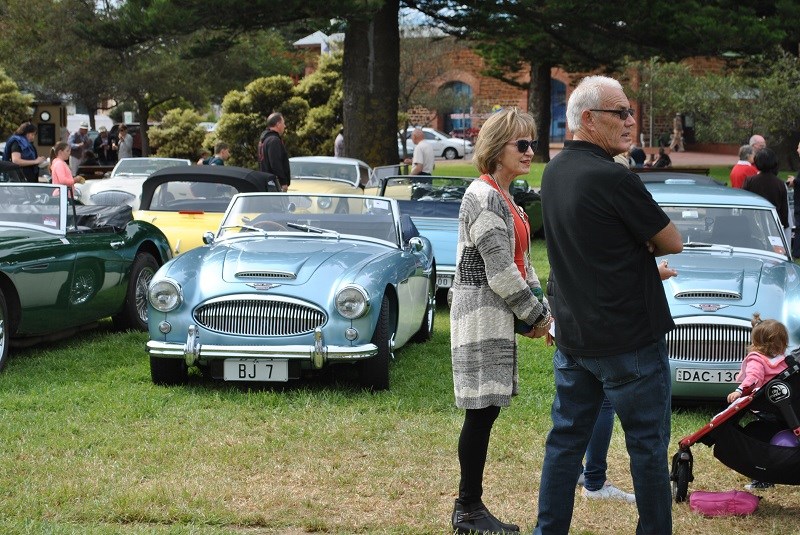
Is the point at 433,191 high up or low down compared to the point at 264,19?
down

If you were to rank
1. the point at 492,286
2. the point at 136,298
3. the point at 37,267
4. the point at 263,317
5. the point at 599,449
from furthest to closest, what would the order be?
the point at 136,298 < the point at 37,267 < the point at 263,317 < the point at 599,449 < the point at 492,286

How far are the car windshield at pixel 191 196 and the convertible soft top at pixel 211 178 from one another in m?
0.08

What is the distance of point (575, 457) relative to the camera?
14.8 feet

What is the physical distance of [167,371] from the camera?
825cm

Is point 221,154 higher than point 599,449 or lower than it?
higher

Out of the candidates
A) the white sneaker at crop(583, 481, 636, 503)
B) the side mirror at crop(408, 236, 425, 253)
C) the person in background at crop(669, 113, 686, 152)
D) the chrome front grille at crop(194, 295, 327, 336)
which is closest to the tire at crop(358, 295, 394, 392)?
the chrome front grille at crop(194, 295, 327, 336)

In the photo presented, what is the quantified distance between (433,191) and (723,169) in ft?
89.3

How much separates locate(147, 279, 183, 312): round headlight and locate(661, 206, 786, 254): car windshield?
3791 millimetres

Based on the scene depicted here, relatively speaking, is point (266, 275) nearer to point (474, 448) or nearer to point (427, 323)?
point (427, 323)

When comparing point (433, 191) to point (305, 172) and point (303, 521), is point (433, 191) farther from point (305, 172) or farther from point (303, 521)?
point (303, 521)

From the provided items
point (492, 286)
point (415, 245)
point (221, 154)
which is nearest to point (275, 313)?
point (415, 245)

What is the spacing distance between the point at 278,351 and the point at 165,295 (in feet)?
3.19

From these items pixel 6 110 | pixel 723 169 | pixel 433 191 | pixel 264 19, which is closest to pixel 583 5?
pixel 264 19

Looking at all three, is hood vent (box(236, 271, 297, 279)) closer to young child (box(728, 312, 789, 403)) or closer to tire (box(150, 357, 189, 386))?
tire (box(150, 357, 189, 386))
